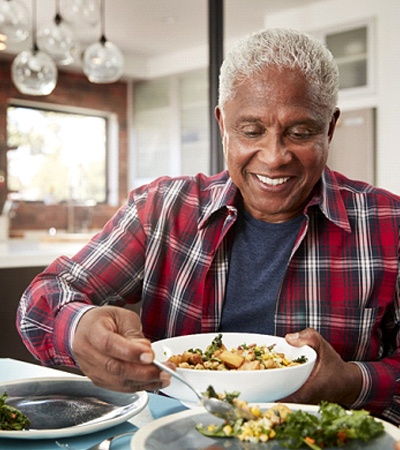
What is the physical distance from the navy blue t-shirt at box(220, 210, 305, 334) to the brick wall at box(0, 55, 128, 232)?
5.48 m

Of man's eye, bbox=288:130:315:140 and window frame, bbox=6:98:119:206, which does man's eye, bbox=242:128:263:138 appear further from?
window frame, bbox=6:98:119:206

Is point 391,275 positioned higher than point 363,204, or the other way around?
point 363,204

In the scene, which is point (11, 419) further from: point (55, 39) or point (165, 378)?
point (55, 39)

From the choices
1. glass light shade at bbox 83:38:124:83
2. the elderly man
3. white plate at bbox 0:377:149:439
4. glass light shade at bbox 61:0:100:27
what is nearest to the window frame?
glass light shade at bbox 83:38:124:83

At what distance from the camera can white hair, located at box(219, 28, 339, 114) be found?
1.34 m

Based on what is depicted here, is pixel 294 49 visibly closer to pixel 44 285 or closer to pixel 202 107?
pixel 44 285

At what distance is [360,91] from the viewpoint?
208 inches

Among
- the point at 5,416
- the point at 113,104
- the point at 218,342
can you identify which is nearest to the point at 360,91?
the point at 113,104

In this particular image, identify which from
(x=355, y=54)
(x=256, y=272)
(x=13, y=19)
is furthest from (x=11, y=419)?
(x=355, y=54)

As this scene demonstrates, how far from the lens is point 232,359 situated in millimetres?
1021

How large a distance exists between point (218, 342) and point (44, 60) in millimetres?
3355

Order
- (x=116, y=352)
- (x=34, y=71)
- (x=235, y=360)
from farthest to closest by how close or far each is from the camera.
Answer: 1. (x=34, y=71)
2. (x=235, y=360)
3. (x=116, y=352)

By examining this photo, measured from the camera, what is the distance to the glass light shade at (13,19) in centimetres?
347

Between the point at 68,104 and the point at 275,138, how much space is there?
6584mm
